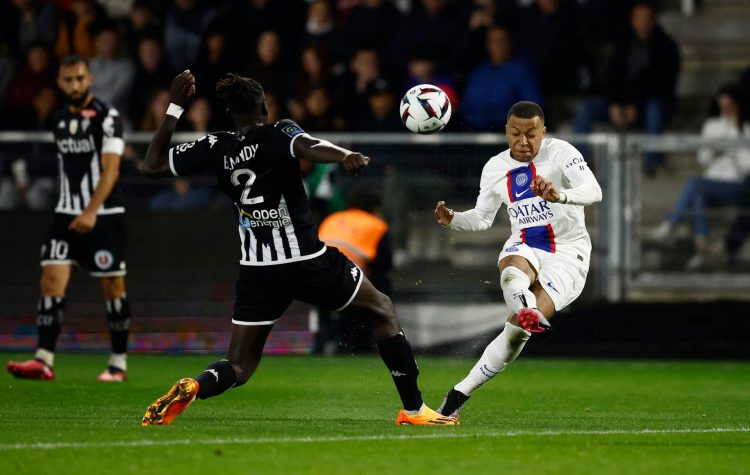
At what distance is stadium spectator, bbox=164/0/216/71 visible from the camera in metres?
18.9

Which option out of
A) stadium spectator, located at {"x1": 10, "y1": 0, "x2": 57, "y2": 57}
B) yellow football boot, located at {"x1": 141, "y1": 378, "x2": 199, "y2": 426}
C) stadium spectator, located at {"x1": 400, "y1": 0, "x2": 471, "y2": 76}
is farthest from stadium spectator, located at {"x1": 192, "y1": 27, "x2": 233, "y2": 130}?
yellow football boot, located at {"x1": 141, "y1": 378, "x2": 199, "y2": 426}

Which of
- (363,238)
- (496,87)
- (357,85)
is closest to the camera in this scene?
(363,238)

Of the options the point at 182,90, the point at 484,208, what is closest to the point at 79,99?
the point at 182,90

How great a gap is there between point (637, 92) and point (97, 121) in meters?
7.31

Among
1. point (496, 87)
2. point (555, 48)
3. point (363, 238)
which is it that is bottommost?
point (363, 238)

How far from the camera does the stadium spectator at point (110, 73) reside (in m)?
18.4

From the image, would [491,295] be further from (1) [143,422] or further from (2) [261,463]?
(2) [261,463]

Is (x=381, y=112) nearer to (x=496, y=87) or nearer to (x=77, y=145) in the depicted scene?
(x=496, y=87)

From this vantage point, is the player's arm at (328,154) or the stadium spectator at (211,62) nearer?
the player's arm at (328,154)

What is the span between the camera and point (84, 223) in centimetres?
1196

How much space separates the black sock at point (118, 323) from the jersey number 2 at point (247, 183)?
4111mm

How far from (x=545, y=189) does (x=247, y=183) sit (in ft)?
5.55

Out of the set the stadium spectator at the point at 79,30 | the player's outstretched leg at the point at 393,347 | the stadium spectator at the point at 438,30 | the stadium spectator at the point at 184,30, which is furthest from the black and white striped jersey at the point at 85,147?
the stadium spectator at the point at 79,30

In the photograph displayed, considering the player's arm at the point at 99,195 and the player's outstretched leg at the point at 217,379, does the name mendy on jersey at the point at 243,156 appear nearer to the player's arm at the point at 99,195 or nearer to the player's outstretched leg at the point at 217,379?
the player's outstretched leg at the point at 217,379
